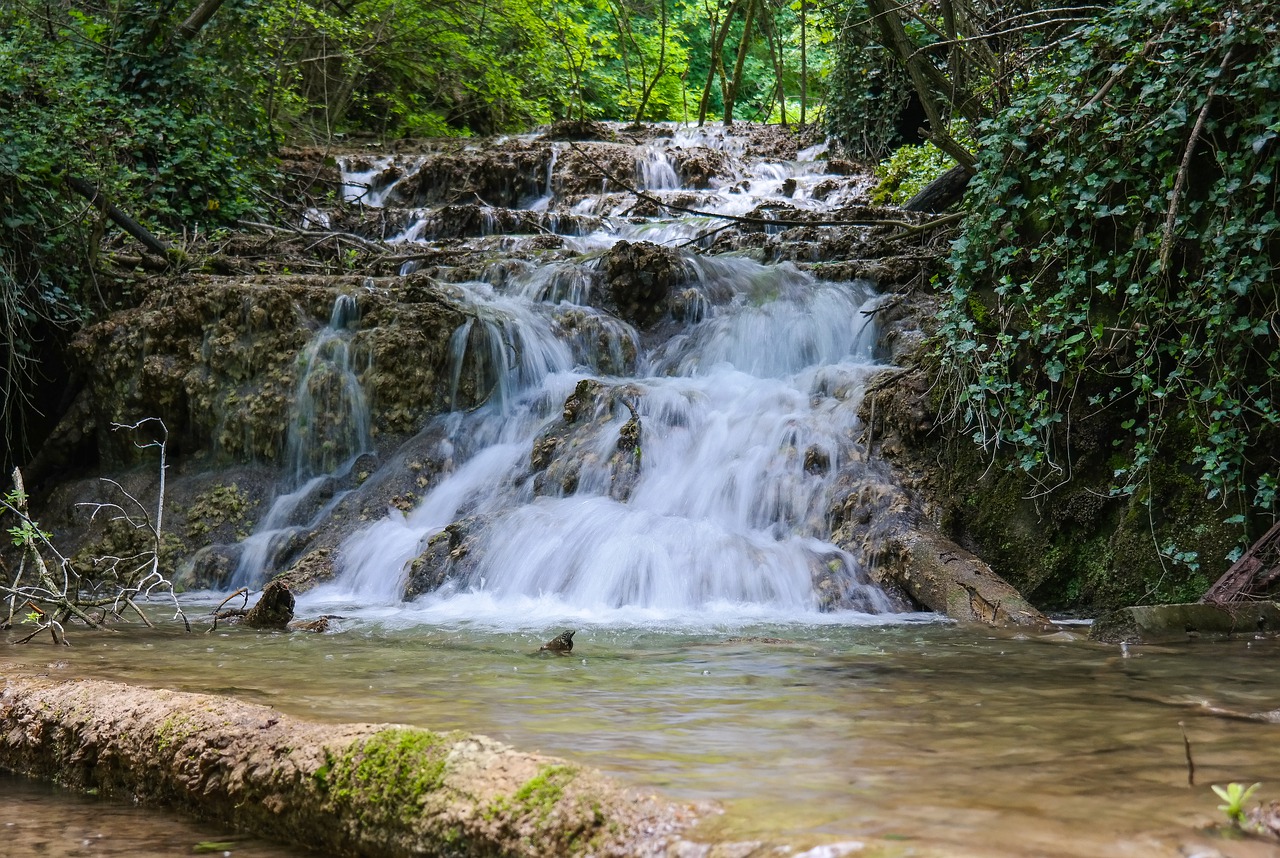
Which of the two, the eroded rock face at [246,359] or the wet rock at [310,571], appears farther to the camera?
the eroded rock face at [246,359]

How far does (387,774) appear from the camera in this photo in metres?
2.14

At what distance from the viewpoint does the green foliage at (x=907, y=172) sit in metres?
12.1

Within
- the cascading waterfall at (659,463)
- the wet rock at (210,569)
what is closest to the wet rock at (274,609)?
the cascading waterfall at (659,463)

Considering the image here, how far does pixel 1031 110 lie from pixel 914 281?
9.11 ft

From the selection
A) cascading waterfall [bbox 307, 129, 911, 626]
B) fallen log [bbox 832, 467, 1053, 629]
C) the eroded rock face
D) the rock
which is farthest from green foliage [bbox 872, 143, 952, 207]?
the rock

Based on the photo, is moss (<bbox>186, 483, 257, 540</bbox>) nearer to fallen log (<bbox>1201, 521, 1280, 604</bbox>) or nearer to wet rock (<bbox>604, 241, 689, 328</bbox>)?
wet rock (<bbox>604, 241, 689, 328</bbox>)

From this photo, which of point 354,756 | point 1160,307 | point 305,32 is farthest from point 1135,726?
point 305,32

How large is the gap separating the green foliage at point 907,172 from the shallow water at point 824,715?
8.11 metres

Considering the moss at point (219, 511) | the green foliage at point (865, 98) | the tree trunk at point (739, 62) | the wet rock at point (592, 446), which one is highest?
the tree trunk at point (739, 62)

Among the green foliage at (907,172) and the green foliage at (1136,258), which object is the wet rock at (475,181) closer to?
the green foliage at (907,172)

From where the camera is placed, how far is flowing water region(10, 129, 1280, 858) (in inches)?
85.9

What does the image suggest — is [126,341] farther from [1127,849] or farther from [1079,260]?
[1127,849]

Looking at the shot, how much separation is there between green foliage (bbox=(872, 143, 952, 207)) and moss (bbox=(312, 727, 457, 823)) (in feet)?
36.1

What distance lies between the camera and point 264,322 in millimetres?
9312
